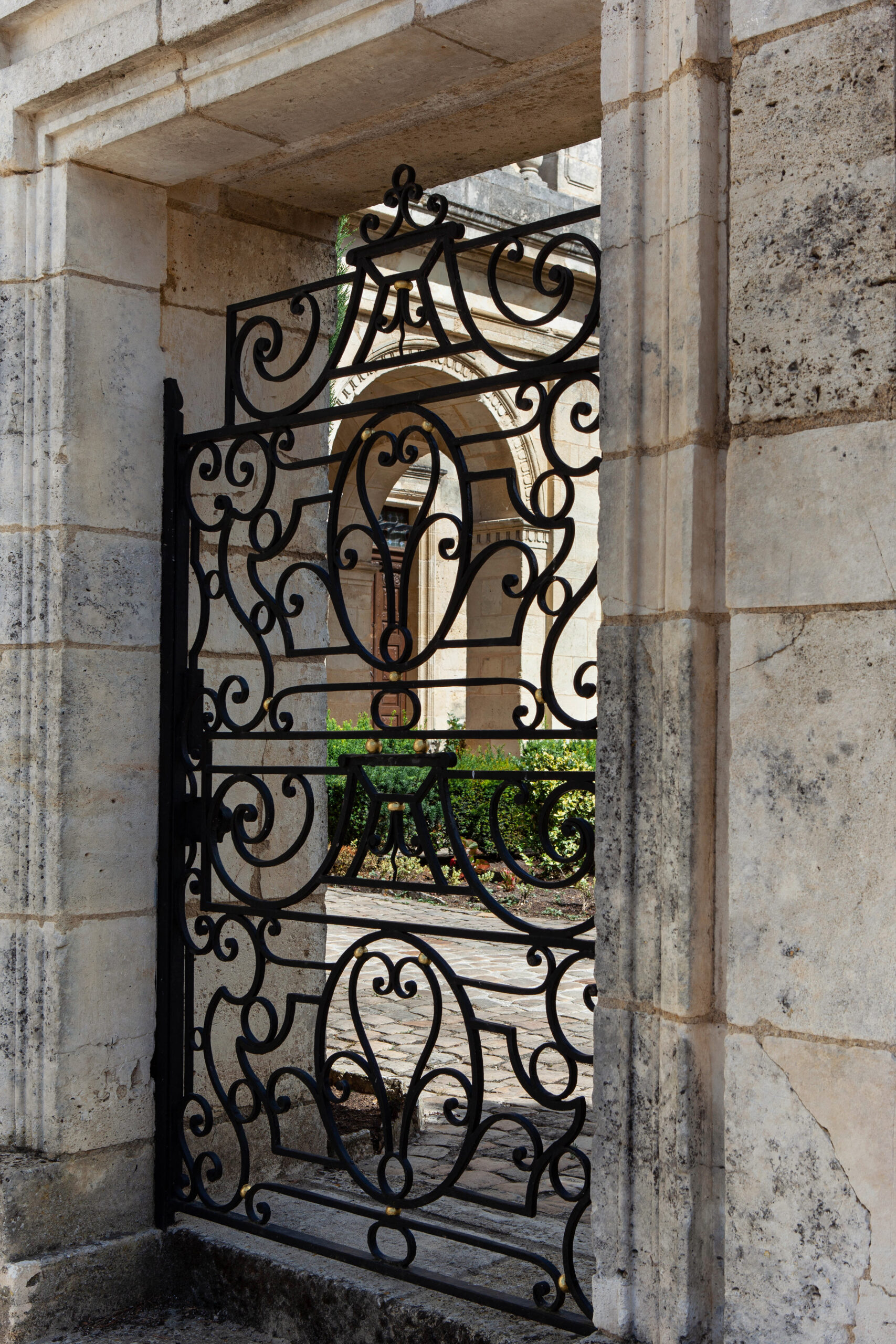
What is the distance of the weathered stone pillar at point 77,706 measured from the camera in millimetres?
3379

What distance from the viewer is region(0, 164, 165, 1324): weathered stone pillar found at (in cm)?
338

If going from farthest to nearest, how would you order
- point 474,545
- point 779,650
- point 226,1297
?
1. point 474,545
2. point 226,1297
3. point 779,650

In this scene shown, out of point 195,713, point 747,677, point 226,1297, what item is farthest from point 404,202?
point 226,1297

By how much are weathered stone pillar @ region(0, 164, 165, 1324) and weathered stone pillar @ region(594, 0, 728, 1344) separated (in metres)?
1.56

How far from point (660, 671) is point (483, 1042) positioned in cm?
427

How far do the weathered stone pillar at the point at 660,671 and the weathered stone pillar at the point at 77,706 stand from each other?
1556 millimetres

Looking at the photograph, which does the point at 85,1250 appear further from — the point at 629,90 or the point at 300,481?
the point at 629,90

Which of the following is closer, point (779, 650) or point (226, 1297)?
point (779, 650)

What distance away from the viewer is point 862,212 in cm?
203

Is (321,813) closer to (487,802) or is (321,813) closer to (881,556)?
(881,556)

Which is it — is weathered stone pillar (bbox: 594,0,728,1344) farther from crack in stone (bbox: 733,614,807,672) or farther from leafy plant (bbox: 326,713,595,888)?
leafy plant (bbox: 326,713,595,888)

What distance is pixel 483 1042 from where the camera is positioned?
244 inches

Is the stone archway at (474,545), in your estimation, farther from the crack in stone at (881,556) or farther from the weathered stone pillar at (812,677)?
the crack in stone at (881,556)

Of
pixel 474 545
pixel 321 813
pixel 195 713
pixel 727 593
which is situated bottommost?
pixel 321 813
